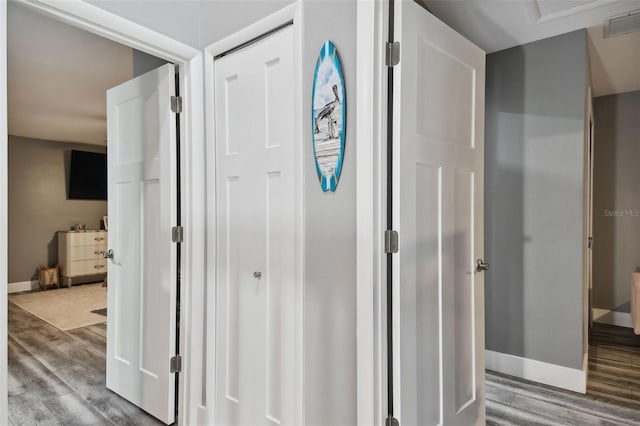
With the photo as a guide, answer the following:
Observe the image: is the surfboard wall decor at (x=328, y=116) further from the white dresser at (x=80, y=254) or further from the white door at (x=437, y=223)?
the white dresser at (x=80, y=254)

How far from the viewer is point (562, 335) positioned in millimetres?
2572

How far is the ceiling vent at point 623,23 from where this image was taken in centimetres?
234

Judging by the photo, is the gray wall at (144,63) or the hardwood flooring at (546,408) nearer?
the hardwood flooring at (546,408)

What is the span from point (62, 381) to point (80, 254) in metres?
4.18

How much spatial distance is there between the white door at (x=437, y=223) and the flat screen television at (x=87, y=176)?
268 inches

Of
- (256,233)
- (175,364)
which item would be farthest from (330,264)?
(175,364)

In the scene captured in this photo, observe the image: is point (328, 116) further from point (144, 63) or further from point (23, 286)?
point (23, 286)

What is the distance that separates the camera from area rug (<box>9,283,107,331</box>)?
165 inches

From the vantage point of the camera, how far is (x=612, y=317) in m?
3.98

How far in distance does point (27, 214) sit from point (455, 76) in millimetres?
6876

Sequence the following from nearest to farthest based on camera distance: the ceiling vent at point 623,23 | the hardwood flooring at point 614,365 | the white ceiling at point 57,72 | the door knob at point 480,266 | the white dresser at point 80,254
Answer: the door knob at point 480,266 < the ceiling vent at point 623,23 < the hardwood flooring at point 614,365 < the white ceiling at point 57,72 < the white dresser at point 80,254

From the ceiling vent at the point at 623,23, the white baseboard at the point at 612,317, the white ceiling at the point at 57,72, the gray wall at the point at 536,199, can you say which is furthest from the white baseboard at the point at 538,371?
the white ceiling at the point at 57,72

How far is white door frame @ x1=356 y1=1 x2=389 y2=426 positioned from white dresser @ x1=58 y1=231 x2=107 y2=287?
19.9 feet

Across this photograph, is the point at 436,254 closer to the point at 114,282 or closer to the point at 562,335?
the point at 562,335
